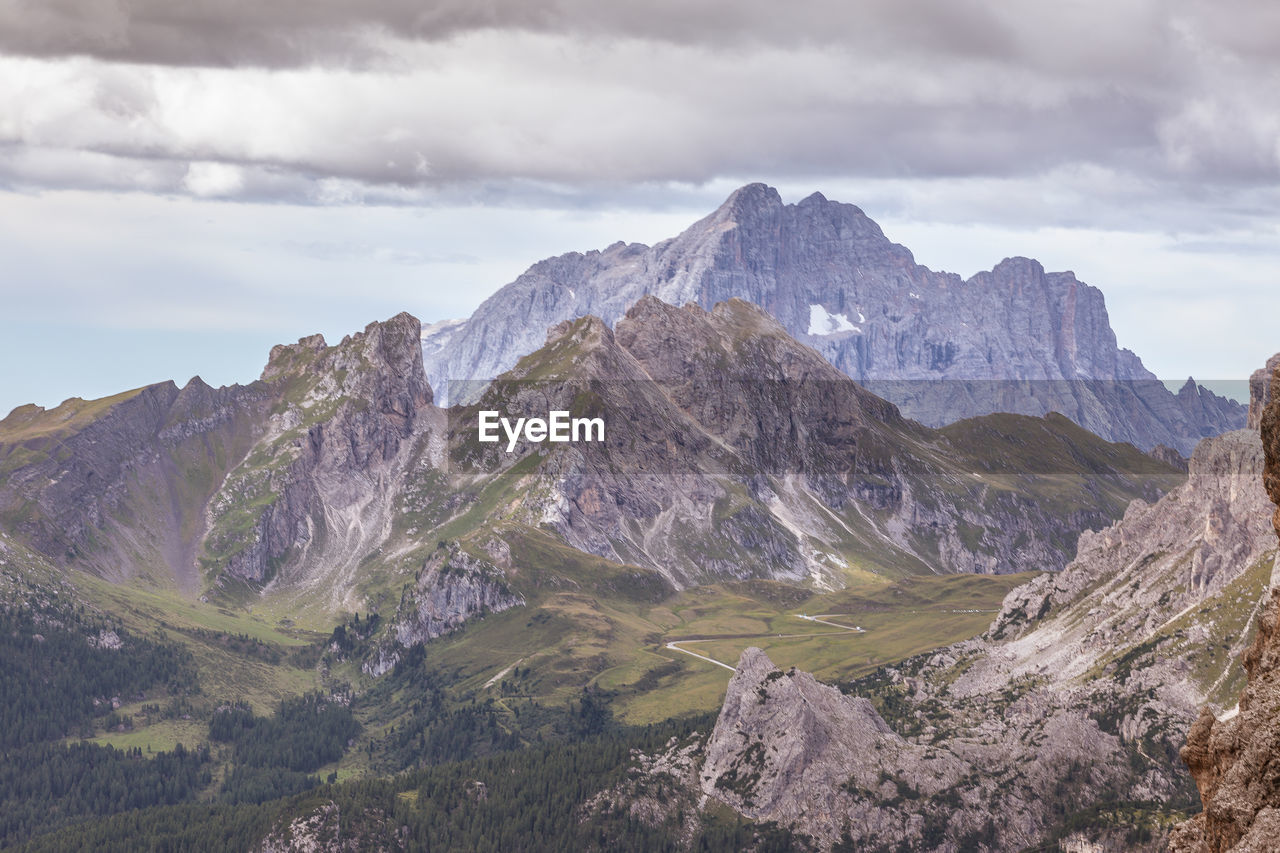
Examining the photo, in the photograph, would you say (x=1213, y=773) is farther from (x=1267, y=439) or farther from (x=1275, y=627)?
Answer: (x=1267, y=439)

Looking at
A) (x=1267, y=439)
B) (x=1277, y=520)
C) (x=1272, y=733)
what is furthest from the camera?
(x=1277, y=520)

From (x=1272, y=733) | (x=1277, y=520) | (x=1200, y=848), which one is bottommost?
(x=1200, y=848)

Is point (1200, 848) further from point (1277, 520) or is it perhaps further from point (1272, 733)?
point (1277, 520)

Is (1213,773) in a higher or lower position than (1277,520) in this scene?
lower

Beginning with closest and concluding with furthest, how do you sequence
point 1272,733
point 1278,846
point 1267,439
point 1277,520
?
1. point 1278,846
2. point 1272,733
3. point 1267,439
4. point 1277,520

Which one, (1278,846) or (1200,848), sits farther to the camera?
(1200,848)

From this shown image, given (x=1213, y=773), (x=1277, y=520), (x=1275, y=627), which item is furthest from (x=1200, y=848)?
(x=1277, y=520)

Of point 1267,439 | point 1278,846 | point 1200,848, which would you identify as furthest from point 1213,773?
point 1267,439
